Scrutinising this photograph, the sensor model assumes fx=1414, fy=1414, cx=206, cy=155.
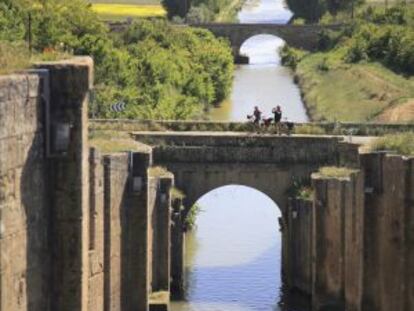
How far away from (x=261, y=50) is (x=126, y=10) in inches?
575

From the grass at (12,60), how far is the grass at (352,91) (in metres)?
38.2

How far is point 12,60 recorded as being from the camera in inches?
861

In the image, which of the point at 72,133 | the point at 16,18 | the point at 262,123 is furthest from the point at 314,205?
the point at 16,18

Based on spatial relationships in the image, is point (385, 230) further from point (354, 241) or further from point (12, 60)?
point (12, 60)

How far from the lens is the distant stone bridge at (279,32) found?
124500mm

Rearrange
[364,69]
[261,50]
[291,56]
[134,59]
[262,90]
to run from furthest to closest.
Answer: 1. [261,50]
2. [291,56]
3. [262,90]
4. [364,69]
5. [134,59]

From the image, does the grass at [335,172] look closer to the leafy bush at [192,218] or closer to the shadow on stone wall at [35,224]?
the leafy bush at [192,218]

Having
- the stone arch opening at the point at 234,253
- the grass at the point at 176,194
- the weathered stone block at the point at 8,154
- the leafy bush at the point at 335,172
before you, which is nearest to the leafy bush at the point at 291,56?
the stone arch opening at the point at 234,253

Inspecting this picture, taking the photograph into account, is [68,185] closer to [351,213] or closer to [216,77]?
[351,213]

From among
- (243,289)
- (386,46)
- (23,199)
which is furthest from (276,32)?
(23,199)

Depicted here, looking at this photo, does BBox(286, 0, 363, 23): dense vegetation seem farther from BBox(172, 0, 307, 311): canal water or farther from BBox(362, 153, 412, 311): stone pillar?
BBox(362, 153, 412, 311): stone pillar

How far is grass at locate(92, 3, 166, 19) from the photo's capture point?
136 meters

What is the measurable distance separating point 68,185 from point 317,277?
18.9m

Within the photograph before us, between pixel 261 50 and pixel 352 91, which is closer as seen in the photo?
pixel 352 91
